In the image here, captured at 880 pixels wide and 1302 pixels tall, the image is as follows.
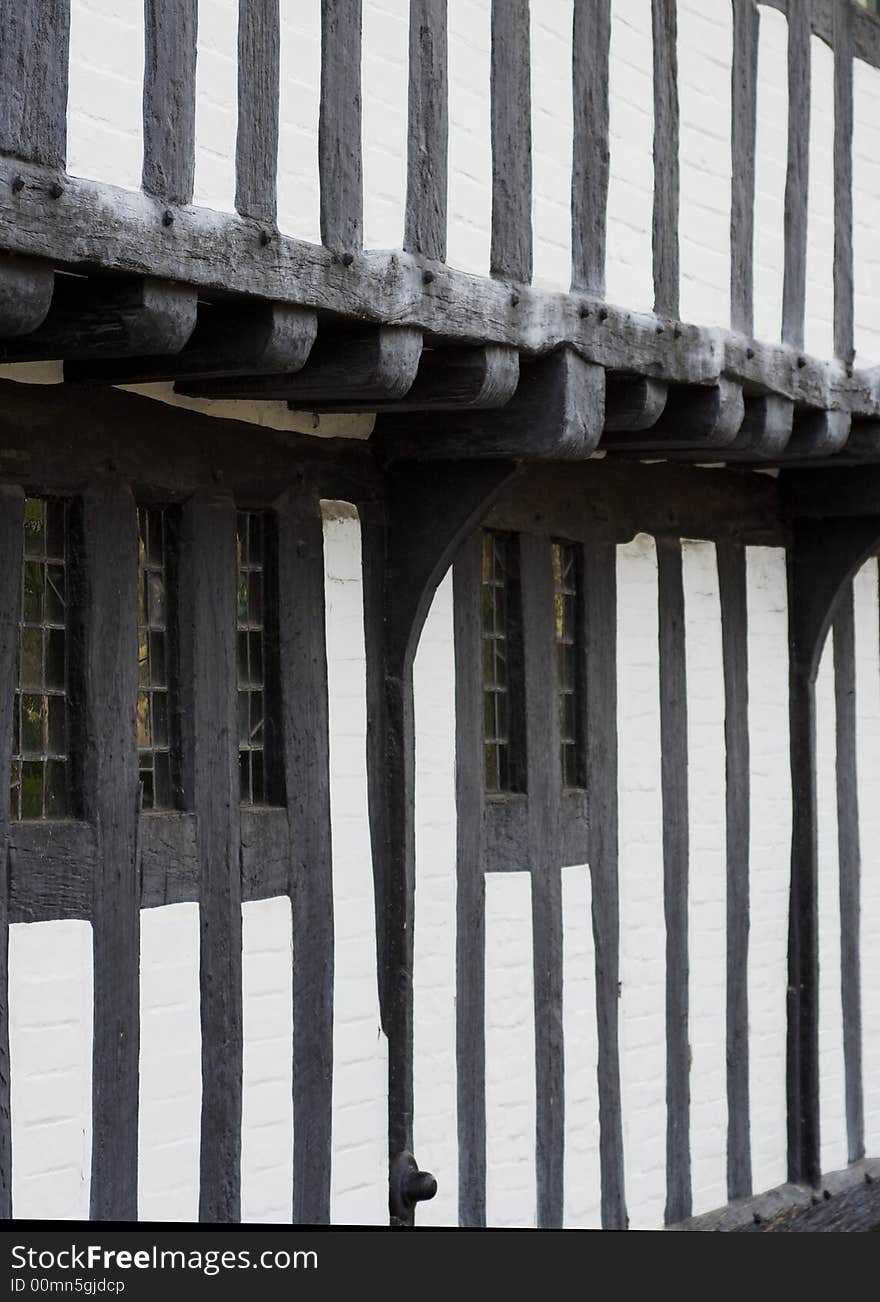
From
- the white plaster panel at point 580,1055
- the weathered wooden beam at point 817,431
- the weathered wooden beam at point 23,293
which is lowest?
the white plaster panel at point 580,1055

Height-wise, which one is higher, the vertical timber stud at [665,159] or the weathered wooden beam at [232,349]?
the vertical timber stud at [665,159]

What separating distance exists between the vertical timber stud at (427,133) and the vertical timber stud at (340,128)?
10.7 inches

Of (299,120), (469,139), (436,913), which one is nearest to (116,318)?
(299,120)

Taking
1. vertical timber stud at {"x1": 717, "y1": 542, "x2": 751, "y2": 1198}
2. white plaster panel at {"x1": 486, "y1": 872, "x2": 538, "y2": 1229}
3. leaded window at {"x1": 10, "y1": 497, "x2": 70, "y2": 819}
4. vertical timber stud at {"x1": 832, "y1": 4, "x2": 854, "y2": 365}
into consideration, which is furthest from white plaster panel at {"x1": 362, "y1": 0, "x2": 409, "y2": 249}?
vertical timber stud at {"x1": 717, "y1": 542, "x2": 751, "y2": 1198}

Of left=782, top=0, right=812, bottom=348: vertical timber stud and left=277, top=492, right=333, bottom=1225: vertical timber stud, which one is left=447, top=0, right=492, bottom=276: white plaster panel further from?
left=782, top=0, right=812, bottom=348: vertical timber stud

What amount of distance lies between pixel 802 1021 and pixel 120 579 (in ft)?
15.2

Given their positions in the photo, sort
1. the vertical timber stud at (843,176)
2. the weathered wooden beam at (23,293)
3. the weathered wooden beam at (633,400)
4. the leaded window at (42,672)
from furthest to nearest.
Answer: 1. the vertical timber stud at (843,176)
2. the weathered wooden beam at (633,400)
3. the leaded window at (42,672)
4. the weathered wooden beam at (23,293)

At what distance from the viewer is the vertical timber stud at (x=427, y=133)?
597 cm

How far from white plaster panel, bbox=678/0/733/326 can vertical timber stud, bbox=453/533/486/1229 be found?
4.06ft

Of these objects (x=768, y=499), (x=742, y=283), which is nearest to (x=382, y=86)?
(x=742, y=283)

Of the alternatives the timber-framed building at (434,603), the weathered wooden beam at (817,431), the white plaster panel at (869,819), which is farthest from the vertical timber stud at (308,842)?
the white plaster panel at (869,819)

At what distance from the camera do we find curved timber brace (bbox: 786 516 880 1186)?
30.5 feet

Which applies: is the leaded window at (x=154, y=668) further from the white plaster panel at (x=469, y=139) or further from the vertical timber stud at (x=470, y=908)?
the vertical timber stud at (x=470, y=908)

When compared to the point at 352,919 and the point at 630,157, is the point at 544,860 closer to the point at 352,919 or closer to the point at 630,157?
the point at 352,919
